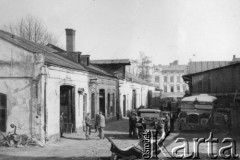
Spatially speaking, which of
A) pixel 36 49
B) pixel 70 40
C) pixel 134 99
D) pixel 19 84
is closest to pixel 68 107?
pixel 36 49

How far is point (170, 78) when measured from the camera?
263 feet

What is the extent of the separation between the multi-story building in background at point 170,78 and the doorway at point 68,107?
206ft

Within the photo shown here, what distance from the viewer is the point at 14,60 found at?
14203 millimetres

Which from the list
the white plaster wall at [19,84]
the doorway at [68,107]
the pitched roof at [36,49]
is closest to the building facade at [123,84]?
the pitched roof at [36,49]

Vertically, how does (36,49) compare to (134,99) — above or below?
above

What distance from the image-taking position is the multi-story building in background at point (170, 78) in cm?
7975

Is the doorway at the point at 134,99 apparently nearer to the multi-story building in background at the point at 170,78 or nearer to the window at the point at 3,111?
the window at the point at 3,111

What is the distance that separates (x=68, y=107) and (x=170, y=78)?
64.5 meters

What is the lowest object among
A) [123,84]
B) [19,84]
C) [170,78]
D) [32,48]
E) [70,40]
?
[19,84]

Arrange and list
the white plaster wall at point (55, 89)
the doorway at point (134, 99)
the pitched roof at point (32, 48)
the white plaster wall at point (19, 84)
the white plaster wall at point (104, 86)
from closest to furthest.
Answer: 1. the white plaster wall at point (19, 84)
2. the pitched roof at point (32, 48)
3. the white plaster wall at point (55, 89)
4. the white plaster wall at point (104, 86)
5. the doorway at point (134, 99)

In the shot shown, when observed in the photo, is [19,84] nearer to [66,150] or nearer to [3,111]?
[3,111]

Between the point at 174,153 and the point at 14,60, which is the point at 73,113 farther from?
the point at 174,153

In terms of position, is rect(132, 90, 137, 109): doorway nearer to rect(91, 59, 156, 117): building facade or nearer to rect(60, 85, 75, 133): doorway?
rect(91, 59, 156, 117): building facade

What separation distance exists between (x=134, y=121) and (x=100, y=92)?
8.15 metres
